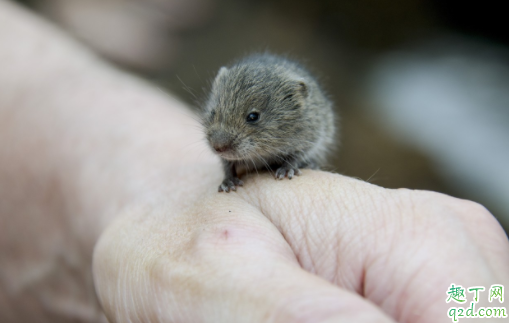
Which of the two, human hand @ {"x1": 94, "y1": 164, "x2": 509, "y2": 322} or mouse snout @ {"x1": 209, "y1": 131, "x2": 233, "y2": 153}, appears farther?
→ mouse snout @ {"x1": 209, "y1": 131, "x2": 233, "y2": 153}

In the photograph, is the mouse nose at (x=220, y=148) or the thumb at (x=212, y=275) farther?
the mouse nose at (x=220, y=148)

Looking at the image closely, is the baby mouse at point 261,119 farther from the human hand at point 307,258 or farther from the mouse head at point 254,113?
the human hand at point 307,258

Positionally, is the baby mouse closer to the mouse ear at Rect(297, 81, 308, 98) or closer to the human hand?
the mouse ear at Rect(297, 81, 308, 98)

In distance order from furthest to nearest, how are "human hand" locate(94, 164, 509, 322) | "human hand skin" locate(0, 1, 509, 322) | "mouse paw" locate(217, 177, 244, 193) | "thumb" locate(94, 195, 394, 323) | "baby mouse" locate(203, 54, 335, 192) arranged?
1. "baby mouse" locate(203, 54, 335, 192)
2. "mouse paw" locate(217, 177, 244, 193)
3. "human hand skin" locate(0, 1, 509, 322)
4. "human hand" locate(94, 164, 509, 322)
5. "thumb" locate(94, 195, 394, 323)

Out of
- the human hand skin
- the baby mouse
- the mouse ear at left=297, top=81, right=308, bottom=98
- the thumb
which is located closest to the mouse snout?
the baby mouse

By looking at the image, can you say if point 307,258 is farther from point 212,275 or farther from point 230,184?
point 230,184

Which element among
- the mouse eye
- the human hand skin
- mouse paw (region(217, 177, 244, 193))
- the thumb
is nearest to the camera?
→ the thumb

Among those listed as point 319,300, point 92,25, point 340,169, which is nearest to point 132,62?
point 92,25

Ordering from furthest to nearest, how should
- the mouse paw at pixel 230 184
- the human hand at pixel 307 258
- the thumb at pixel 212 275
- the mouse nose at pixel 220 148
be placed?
the mouse nose at pixel 220 148
the mouse paw at pixel 230 184
the human hand at pixel 307 258
the thumb at pixel 212 275

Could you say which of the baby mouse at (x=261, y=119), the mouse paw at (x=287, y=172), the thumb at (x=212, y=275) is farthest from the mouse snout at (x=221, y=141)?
the thumb at (x=212, y=275)
